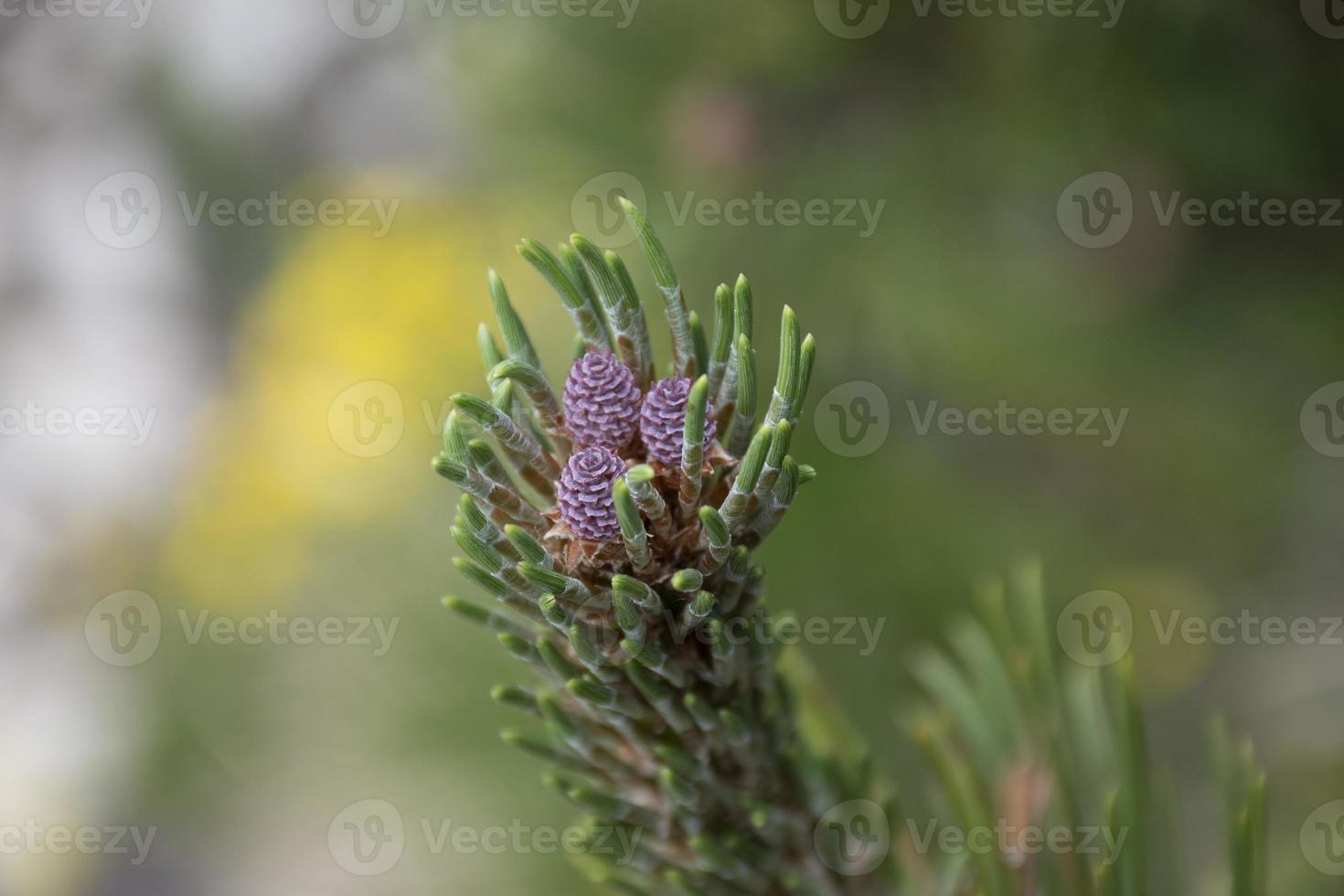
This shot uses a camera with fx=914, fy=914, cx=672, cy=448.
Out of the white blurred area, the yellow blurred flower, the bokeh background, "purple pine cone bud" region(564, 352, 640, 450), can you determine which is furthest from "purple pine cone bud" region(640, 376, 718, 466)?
the white blurred area

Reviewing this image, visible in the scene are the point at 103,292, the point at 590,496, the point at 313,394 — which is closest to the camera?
the point at 590,496

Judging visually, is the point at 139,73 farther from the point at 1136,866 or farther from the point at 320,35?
the point at 1136,866

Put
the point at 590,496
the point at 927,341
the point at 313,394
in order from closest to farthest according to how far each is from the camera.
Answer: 1. the point at 590,496
2. the point at 927,341
3. the point at 313,394

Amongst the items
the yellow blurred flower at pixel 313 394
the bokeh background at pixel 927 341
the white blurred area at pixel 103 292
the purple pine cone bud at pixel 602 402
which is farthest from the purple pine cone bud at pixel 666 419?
the white blurred area at pixel 103 292

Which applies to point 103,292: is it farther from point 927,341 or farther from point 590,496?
point 590,496

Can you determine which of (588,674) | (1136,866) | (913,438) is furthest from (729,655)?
(913,438)

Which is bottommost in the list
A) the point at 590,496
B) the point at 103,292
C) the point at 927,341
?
the point at 590,496

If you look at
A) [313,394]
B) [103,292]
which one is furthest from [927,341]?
[103,292]
